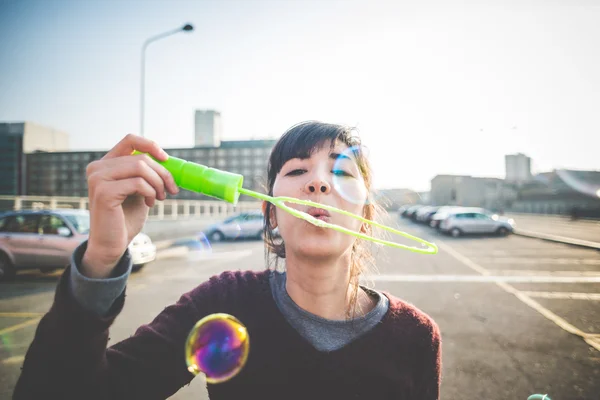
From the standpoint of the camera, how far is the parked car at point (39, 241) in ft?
24.6

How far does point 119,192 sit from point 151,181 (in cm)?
10

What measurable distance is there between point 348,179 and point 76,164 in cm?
11706

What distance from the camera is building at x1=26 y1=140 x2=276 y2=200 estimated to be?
303 ft

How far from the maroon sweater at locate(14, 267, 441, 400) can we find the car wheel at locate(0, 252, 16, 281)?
365 inches

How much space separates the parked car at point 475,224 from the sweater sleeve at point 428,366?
64.3ft

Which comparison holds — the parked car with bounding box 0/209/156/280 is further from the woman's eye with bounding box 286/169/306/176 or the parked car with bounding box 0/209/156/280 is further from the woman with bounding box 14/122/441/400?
the woman's eye with bounding box 286/169/306/176

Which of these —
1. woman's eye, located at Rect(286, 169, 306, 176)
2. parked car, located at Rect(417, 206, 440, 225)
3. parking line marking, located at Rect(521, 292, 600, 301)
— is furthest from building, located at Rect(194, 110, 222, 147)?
woman's eye, located at Rect(286, 169, 306, 176)

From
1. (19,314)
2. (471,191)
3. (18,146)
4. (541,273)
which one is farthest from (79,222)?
(18,146)

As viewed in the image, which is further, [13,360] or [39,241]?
[39,241]

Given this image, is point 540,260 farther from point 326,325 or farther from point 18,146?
point 18,146

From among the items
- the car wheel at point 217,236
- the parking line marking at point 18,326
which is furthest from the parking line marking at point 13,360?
the car wheel at point 217,236

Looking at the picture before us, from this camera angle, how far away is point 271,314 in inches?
56.2

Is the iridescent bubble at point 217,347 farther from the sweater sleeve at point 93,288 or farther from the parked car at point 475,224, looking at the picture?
the parked car at point 475,224

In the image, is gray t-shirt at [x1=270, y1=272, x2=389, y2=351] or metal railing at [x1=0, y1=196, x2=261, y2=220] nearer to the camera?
gray t-shirt at [x1=270, y1=272, x2=389, y2=351]
